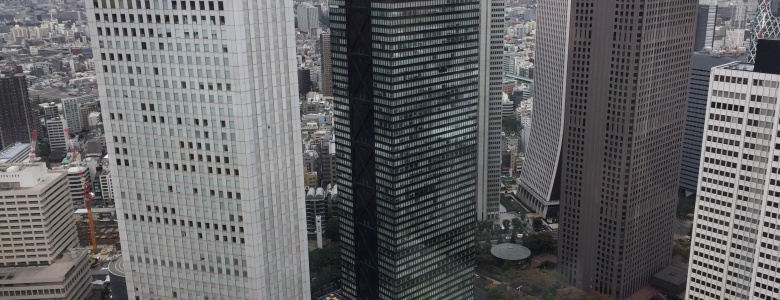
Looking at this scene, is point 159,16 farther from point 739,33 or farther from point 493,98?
point 739,33

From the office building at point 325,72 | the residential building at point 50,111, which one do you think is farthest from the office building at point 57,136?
the office building at point 325,72

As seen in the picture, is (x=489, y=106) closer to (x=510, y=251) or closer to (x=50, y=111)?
(x=510, y=251)

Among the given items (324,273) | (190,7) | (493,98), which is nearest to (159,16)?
(190,7)

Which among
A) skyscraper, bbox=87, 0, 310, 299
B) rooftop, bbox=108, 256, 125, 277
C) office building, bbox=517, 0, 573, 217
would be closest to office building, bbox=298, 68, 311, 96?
office building, bbox=517, 0, 573, 217

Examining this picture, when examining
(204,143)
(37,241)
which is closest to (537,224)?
(37,241)

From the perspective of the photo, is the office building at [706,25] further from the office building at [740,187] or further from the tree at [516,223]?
the office building at [740,187]

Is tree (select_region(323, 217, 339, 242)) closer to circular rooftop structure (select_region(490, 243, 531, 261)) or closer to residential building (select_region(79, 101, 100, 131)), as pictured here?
circular rooftop structure (select_region(490, 243, 531, 261))
